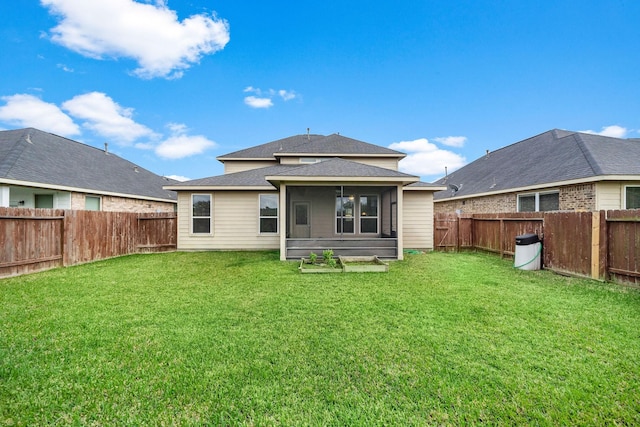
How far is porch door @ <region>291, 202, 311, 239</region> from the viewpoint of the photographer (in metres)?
12.8

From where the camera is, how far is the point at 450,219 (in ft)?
40.6

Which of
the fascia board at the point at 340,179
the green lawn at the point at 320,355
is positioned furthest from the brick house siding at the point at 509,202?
the fascia board at the point at 340,179

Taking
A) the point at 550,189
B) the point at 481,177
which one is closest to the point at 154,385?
the point at 550,189

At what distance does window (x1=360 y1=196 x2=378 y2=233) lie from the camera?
12969 millimetres

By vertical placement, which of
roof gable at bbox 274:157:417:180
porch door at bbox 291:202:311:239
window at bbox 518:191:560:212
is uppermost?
roof gable at bbox 274:157:417:180

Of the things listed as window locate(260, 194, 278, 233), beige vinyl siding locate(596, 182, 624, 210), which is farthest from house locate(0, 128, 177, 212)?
beige vinyl siding locate(596, 182, 624, 210)

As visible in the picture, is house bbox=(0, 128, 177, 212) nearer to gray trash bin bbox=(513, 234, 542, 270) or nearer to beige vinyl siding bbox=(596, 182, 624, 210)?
gray trash bin bbox=(513, 234, 542, 270)

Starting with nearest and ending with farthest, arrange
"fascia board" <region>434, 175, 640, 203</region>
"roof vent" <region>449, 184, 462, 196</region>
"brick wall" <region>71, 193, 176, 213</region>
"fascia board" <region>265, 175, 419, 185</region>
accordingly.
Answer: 1. "fascia board" <region>265, 175, 419, 185</region>
2. "fascia board" <region>434, 175, 640, 203</region>
3. "brick wall" <region>71, 193, 176, 213</region>
4. "roof vent" <region>449, 184, 462, 196</region>

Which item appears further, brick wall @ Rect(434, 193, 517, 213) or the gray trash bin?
brick wall @ Rect(434, 193, 517, 213)

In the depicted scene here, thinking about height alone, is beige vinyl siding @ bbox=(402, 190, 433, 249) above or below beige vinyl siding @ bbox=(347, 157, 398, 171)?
below

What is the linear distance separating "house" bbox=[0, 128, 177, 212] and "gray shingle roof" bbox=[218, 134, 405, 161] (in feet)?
19.0

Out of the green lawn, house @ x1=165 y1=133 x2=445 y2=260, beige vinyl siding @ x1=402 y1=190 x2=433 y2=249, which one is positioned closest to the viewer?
→ the green lawn

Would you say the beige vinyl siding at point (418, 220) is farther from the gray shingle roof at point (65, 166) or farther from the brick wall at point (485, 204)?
the gray shingle roof at point (65, 166)

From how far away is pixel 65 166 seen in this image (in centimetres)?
1398
